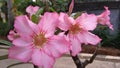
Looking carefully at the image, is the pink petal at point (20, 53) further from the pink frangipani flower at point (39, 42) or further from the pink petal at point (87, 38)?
the pink petal at point (87, 38)

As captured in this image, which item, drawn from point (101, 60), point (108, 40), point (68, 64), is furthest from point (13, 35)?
point (108, 40)

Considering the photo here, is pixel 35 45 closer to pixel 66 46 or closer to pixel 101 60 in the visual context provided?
pixel 66 46

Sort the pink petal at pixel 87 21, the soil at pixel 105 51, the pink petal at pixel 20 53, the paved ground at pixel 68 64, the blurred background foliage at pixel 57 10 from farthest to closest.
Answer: the blurred background foliage at pixel 57 10 < the soil at pixel 105 51 < the paved ground at pixel 68 64 < the pink petal at pixel 87 21 < the pink petal at pixel 20 53

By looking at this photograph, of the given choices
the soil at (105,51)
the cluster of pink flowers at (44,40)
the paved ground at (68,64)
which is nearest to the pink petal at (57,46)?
the cluster of pink flowers at (44,40)

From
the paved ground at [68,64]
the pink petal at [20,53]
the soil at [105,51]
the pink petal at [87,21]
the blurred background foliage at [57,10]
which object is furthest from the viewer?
the blurred background foliage at [57,10]

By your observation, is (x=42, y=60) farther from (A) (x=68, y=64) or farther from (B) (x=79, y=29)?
(A) (x=68, y=64)

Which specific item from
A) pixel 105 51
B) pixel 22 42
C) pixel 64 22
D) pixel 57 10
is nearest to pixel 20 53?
pixel 22 42

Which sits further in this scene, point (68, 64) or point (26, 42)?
point (68, 64)
